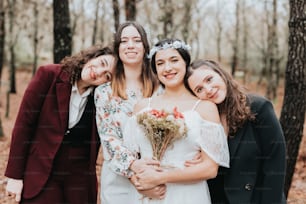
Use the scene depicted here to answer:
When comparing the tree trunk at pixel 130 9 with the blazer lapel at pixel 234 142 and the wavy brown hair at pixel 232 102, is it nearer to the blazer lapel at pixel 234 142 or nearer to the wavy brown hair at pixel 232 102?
the wavy brown hair at pixel 232 102

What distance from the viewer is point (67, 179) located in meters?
3.96

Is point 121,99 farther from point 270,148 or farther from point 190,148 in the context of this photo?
point 270,148

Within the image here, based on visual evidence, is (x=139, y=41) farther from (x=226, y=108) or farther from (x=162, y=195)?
(x=162, y=195)

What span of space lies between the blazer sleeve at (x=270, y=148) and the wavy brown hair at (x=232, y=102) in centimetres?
9

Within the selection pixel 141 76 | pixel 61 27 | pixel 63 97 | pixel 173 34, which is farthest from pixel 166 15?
pixel 63 97

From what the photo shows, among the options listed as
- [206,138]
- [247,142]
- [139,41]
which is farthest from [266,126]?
[139,41]

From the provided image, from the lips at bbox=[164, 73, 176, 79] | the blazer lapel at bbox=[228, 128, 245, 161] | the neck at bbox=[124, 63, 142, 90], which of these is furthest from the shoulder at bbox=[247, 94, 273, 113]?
the neck at bbox=[124, 63, 142, 90]

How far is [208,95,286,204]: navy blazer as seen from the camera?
335 centimetres

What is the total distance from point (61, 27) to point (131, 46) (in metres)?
4.79

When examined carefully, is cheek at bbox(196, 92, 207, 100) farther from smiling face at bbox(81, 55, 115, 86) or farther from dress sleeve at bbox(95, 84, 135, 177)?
smiling face at bbox(81, 55, 115, 86)

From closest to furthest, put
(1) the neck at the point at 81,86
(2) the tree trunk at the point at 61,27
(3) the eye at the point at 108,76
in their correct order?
(3) the eye at the point at 108,76 < (1) the neck at the point at 81,86 < (2) the tree trunk at the point at 61,27

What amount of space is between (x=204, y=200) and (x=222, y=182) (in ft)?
0.75

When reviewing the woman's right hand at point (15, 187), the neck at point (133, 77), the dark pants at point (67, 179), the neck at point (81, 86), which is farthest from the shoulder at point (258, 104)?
the woman's right hand at point (15, 187)

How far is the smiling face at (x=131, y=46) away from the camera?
12.1ft
